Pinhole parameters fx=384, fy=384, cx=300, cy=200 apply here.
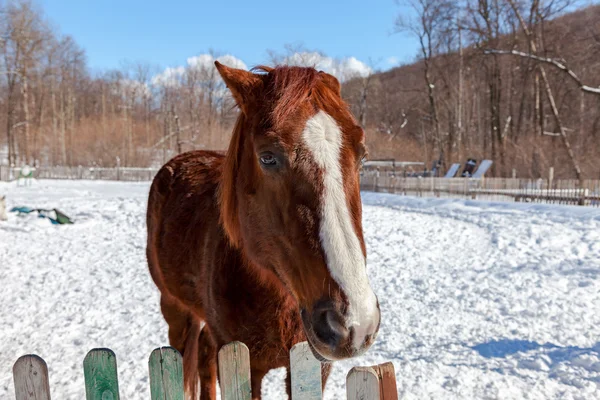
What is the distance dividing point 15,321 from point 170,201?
12.6 ft

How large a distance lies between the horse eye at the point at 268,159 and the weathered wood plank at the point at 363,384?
90 cm

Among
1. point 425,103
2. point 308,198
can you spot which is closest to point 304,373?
point 308,198

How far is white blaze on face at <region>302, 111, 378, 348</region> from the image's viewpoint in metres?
1.28

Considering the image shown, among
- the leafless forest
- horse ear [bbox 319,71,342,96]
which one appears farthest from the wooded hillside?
horse ear [bbox 319,71,342,96]

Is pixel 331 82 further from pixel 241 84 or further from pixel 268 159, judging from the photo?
pixel 268 159

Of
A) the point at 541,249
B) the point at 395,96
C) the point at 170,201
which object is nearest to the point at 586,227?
the point at 541,249

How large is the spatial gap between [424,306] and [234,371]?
4979 mm

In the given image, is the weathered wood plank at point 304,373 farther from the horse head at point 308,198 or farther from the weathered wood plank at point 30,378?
the weathered wood plank at point 30,378

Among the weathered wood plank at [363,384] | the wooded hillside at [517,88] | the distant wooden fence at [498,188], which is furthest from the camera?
the wooded hillside at [517,88]

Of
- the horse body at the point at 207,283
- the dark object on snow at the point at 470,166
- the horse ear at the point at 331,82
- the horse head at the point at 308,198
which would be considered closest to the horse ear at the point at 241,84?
the horse head at the point at 308,198

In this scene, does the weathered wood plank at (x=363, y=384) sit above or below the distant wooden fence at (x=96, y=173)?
below

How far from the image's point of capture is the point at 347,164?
1586mm

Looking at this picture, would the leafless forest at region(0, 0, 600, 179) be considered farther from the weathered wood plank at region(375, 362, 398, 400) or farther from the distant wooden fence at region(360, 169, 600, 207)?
the weathered wood plank at region(375, 362, 398, 400)

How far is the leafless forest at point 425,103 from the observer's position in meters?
23.6
